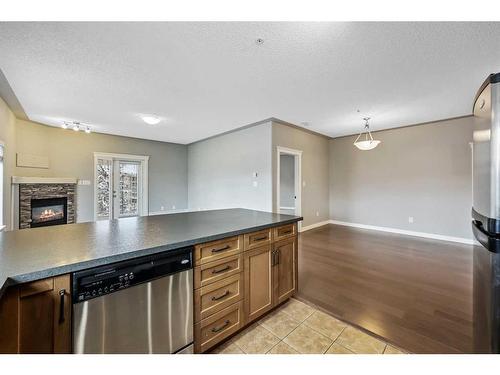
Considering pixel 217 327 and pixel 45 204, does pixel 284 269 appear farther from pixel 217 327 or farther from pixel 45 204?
pixel 45 204

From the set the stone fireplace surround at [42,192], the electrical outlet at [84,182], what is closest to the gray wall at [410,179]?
the electrical outlet at [84,182]

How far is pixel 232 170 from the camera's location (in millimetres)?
5227

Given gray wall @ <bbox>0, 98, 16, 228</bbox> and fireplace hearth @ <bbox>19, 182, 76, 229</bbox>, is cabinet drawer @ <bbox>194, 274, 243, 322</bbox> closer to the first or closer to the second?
gray wall @ <bbox>0, 98, 16, 228</bbox>

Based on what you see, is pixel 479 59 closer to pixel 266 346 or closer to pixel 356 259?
pixel 356 259

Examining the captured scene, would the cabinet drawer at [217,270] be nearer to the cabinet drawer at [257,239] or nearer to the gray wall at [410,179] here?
the cabinet drawer at [257,239]

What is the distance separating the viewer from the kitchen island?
0.85 metres

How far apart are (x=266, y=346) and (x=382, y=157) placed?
16.7 feet

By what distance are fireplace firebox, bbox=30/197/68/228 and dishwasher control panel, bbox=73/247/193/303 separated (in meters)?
4.85

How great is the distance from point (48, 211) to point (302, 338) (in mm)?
5690

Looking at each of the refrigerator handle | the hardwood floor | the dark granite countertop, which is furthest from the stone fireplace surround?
the refrigerator handle

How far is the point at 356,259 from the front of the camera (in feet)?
10.6

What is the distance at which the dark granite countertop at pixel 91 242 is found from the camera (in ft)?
2.93

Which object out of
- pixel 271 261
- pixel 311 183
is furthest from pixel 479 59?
pixel 311 183

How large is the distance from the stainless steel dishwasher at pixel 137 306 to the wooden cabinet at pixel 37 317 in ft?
0.13
